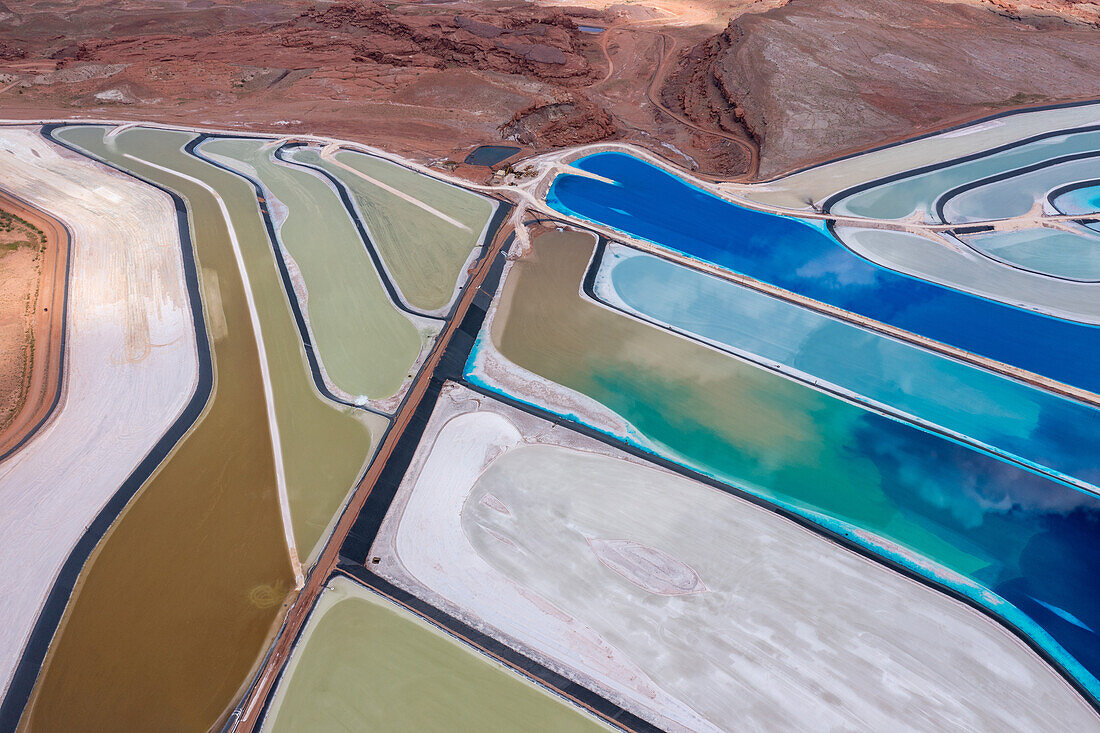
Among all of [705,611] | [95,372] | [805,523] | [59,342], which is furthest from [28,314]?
[805,523]

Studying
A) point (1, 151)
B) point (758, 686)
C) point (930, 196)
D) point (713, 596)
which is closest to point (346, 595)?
point (713, 596)

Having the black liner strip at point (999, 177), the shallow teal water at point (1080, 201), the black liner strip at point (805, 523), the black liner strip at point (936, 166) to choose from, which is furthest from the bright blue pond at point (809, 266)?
the black liner strip at point (805, 523)

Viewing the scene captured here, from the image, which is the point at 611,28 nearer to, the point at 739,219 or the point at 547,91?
the point at 547,91

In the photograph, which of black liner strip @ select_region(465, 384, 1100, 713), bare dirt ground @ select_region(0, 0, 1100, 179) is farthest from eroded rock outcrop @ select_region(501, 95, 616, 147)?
black liner strip @ select_region(465, 384, 1100, 713)

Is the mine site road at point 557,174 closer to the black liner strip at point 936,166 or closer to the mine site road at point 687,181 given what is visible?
the mine site road at point 687,181

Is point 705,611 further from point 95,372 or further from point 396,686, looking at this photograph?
point 95,372

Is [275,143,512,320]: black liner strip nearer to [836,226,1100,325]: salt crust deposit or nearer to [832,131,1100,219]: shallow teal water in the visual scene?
[836,226,1100,325]: salt crust deposit
